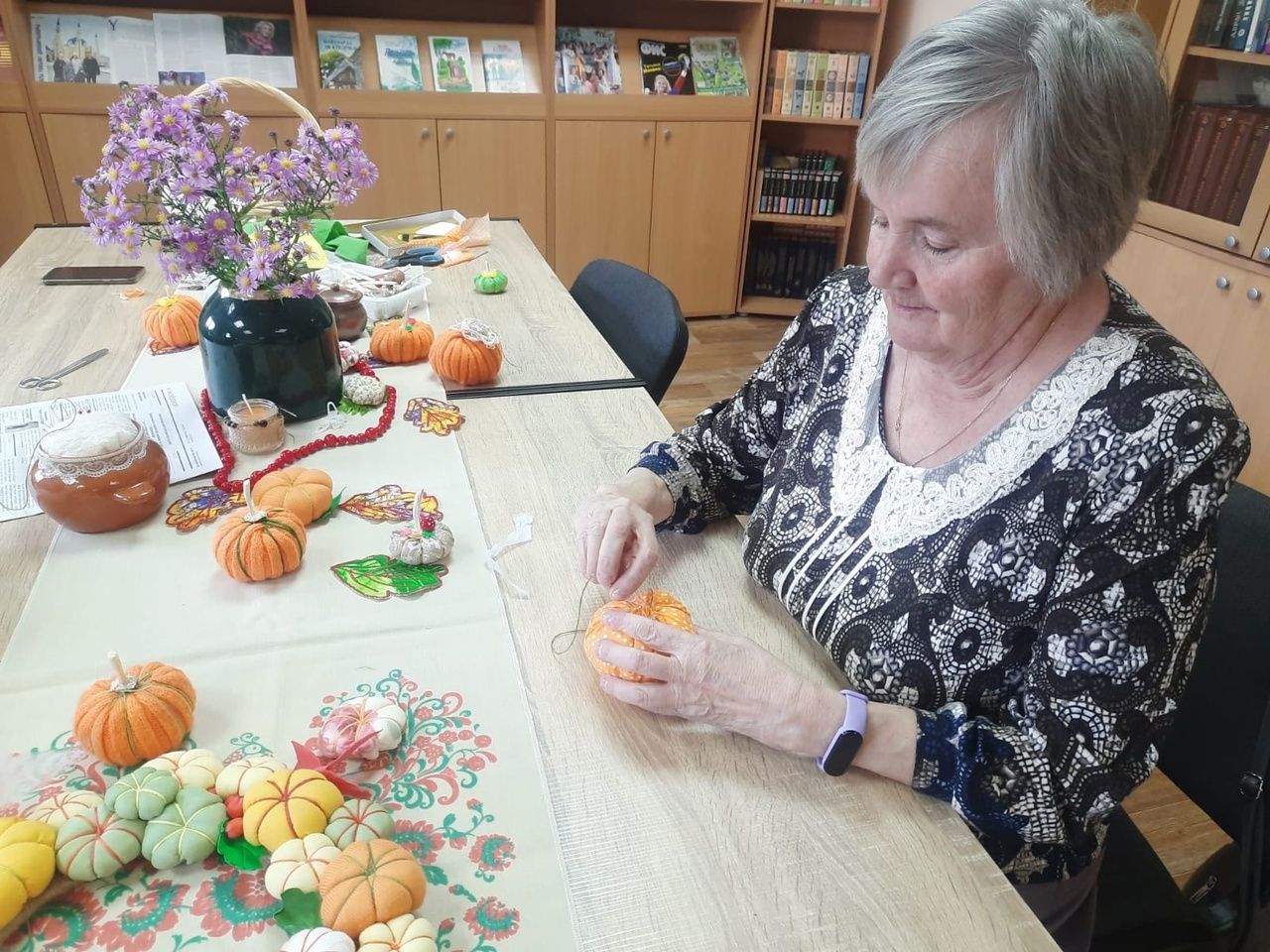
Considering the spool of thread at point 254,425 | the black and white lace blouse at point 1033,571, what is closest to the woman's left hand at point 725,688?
the black and white lace blouse at point 1033,571

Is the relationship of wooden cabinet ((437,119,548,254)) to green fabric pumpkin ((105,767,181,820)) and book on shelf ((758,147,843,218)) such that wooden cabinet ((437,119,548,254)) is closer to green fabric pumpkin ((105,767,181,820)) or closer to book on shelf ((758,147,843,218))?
book on shelf ((758,147,843,218))

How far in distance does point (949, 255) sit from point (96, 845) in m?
0.92

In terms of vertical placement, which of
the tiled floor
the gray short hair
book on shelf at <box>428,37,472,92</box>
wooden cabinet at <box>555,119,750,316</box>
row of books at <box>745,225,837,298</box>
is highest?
the gray short hair

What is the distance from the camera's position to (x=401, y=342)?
1628 millimetres

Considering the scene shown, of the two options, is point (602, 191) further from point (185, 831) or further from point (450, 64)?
point (185, 831)

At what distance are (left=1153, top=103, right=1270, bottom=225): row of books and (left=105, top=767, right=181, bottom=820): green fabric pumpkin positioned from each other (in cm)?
255

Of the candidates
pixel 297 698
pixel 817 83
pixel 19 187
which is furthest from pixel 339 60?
pixel 297 698

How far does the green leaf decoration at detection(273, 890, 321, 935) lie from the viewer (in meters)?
0.65

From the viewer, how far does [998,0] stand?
83cm

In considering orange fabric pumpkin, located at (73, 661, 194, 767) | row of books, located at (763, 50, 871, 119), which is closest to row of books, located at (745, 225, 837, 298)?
row of books, located at (763, 50, 871, 119)

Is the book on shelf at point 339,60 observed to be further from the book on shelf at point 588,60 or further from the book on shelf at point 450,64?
the book on shelf at point 588,60

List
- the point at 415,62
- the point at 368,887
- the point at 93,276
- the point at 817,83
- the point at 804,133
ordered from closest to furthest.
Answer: the point at 368,887 < the point at 93,276 < the point at 415,62 < the point at 817,83 < the point at 804,133

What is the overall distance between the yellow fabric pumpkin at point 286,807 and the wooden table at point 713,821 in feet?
0.64

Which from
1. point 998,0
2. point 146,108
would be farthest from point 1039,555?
point 146,108
